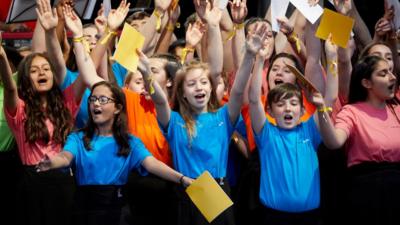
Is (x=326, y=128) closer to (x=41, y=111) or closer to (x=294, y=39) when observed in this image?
(x=294, y=39)

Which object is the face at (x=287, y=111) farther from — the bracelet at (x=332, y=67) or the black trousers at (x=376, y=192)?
the black trousers at (x=376, y=192)

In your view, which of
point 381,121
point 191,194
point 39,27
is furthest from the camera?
point 39,27

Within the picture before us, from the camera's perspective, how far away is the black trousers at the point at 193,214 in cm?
438

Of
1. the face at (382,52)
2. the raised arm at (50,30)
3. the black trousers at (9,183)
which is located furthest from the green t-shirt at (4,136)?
the face at (382,52)

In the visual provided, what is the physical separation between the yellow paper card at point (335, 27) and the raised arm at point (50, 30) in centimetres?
153

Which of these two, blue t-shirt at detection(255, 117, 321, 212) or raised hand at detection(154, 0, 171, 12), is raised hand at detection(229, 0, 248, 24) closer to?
raised hand at detection(154, 0, 171, 12)

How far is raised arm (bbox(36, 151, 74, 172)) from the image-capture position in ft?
13.4

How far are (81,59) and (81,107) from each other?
0.29m

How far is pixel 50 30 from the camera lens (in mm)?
4703

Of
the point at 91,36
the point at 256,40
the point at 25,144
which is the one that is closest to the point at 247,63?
the point at 256,40

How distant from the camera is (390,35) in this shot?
5297 millimetres

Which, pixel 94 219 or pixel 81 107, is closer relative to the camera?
pixel 94 219

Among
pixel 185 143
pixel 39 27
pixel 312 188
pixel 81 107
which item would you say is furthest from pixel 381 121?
pixel 39 27

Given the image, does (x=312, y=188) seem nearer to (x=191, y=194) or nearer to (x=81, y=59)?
(x=191, y=194)
